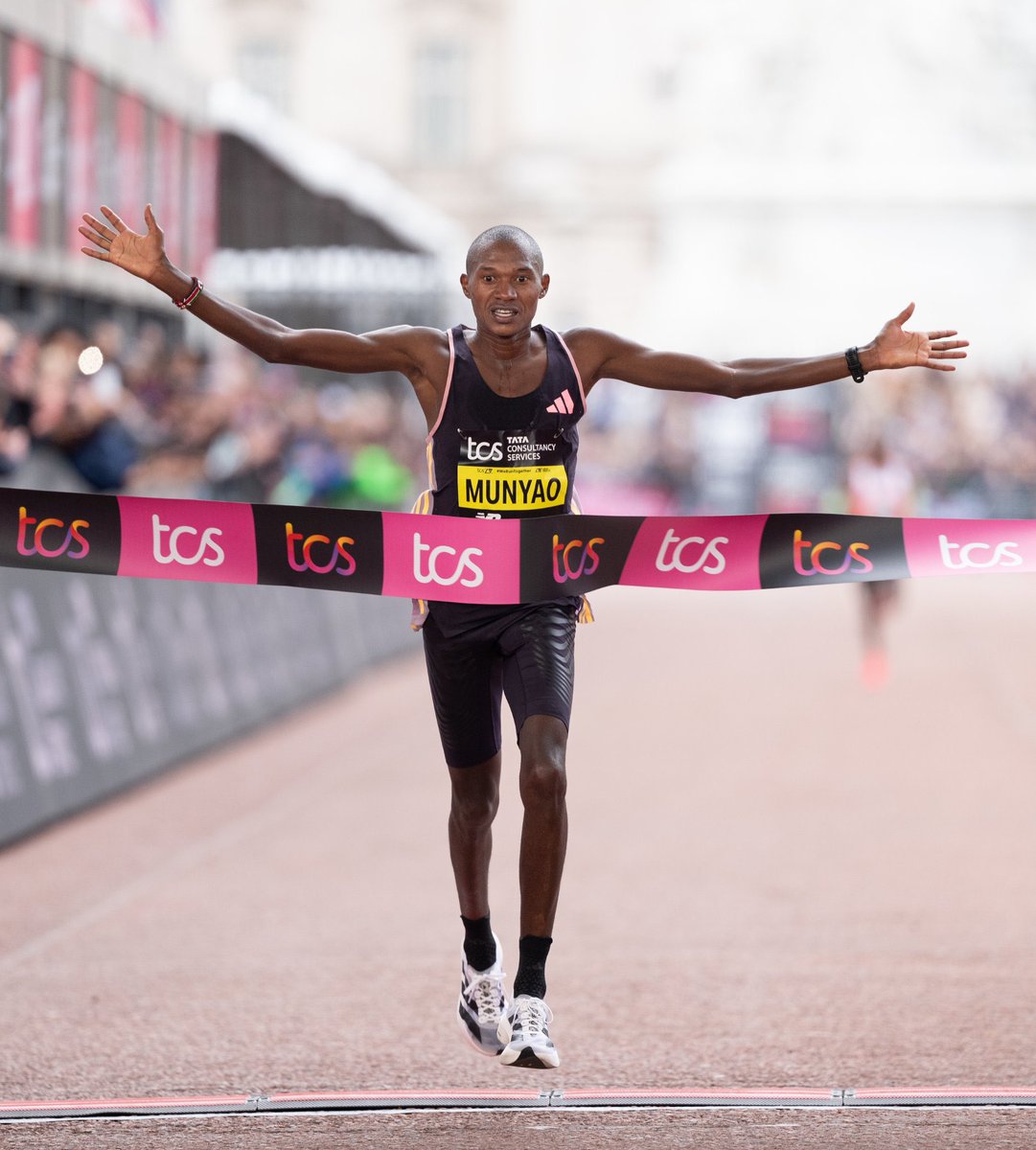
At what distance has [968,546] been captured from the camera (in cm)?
587

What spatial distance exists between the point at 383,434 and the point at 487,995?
15.1 m

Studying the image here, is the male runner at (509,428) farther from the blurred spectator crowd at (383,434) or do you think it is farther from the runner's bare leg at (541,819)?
the blurred spectator crowd at (383,434)

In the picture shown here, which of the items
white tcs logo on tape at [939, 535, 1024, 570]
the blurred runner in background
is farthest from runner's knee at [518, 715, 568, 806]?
the blurred runner in background

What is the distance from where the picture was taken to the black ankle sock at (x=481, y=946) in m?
5.45

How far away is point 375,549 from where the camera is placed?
560 centimetres

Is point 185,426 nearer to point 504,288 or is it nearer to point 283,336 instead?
point 283,336

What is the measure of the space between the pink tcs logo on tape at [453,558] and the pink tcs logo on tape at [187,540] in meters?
0.46

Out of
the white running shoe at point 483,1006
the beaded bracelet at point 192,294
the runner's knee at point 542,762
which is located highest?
the beaded bracelet at point 192,294

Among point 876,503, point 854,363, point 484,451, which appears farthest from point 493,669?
point 876,503

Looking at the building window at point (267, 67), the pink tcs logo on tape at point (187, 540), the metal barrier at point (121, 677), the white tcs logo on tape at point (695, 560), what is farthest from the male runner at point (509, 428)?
the building window at point (267, 67)

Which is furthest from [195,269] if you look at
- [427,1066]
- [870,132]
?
[870,132]

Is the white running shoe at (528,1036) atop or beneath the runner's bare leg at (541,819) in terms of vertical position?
beneath

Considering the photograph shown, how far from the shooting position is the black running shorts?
5.21 meters

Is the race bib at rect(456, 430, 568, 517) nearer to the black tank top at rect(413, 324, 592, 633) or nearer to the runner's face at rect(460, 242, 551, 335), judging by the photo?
the black tank top at rect(413, 324, 592, 633)
